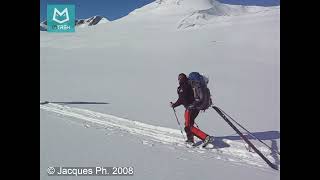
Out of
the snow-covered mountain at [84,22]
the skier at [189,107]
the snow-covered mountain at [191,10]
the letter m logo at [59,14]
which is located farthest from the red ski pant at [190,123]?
the letter m logo at [59,14]

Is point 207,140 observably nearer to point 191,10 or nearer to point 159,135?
point 159,135

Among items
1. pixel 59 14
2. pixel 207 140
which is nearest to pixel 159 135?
pixel 207 140

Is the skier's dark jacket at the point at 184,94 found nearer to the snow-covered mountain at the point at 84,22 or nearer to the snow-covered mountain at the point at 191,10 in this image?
the snow-covered mountain at the point at 191,10

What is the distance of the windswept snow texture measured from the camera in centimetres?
369

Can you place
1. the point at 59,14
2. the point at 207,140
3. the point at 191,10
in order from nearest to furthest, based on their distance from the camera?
the point at 59,14 → the point at 207,140 → the point at 191,10

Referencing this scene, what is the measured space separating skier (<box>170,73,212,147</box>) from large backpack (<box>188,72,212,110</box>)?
2 cm

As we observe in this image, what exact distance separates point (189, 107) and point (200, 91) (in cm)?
13

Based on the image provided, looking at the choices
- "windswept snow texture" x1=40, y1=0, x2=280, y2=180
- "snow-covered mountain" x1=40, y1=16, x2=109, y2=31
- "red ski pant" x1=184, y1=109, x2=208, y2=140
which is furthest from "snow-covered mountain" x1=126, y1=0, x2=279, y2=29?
"red ski pant" x1=184, y1=109, x2=208, y2=140

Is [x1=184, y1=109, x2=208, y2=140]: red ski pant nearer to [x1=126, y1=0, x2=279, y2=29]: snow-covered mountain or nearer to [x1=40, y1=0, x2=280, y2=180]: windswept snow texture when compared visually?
[x1=40, y1=0, x2=280, y2=180]: windswept snow texture

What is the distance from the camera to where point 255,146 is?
381 cm

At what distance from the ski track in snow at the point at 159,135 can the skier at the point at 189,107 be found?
7 centimetres

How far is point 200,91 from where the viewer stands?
3.82 metres
